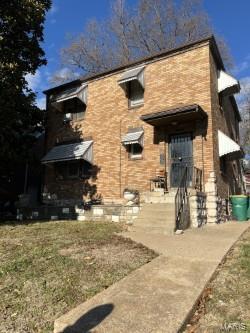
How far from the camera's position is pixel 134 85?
15625 mm

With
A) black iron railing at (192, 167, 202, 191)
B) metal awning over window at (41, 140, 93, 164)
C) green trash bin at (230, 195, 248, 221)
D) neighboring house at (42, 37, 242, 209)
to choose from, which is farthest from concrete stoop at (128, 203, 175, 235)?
metal awning over window at (41, 140, 93, 164)

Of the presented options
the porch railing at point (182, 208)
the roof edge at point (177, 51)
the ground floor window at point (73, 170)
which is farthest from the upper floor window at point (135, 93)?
the porch railing at point (182, 208)

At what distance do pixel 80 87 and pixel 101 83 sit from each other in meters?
1.27

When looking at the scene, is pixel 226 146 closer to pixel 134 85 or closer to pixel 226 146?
pixel 226 146

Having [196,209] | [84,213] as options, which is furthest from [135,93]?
[196,209]

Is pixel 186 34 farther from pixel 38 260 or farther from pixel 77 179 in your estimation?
pixel 38 260

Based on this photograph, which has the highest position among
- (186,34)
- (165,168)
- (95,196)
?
(186,34)

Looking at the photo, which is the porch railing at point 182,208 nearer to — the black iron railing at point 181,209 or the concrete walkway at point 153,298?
the black iron railing at point 181,209

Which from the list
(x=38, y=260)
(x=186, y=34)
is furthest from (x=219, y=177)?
(x=186, y=34)

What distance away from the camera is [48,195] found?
1764 cm

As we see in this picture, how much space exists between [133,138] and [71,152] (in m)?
3.50

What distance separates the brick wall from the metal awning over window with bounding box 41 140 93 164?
38 cm

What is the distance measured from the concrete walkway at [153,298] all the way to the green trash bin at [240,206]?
737 centimetres

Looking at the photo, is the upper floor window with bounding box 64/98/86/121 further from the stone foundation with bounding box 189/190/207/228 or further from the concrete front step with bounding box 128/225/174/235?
the concrete front step with bounding box 128/225/174/235
